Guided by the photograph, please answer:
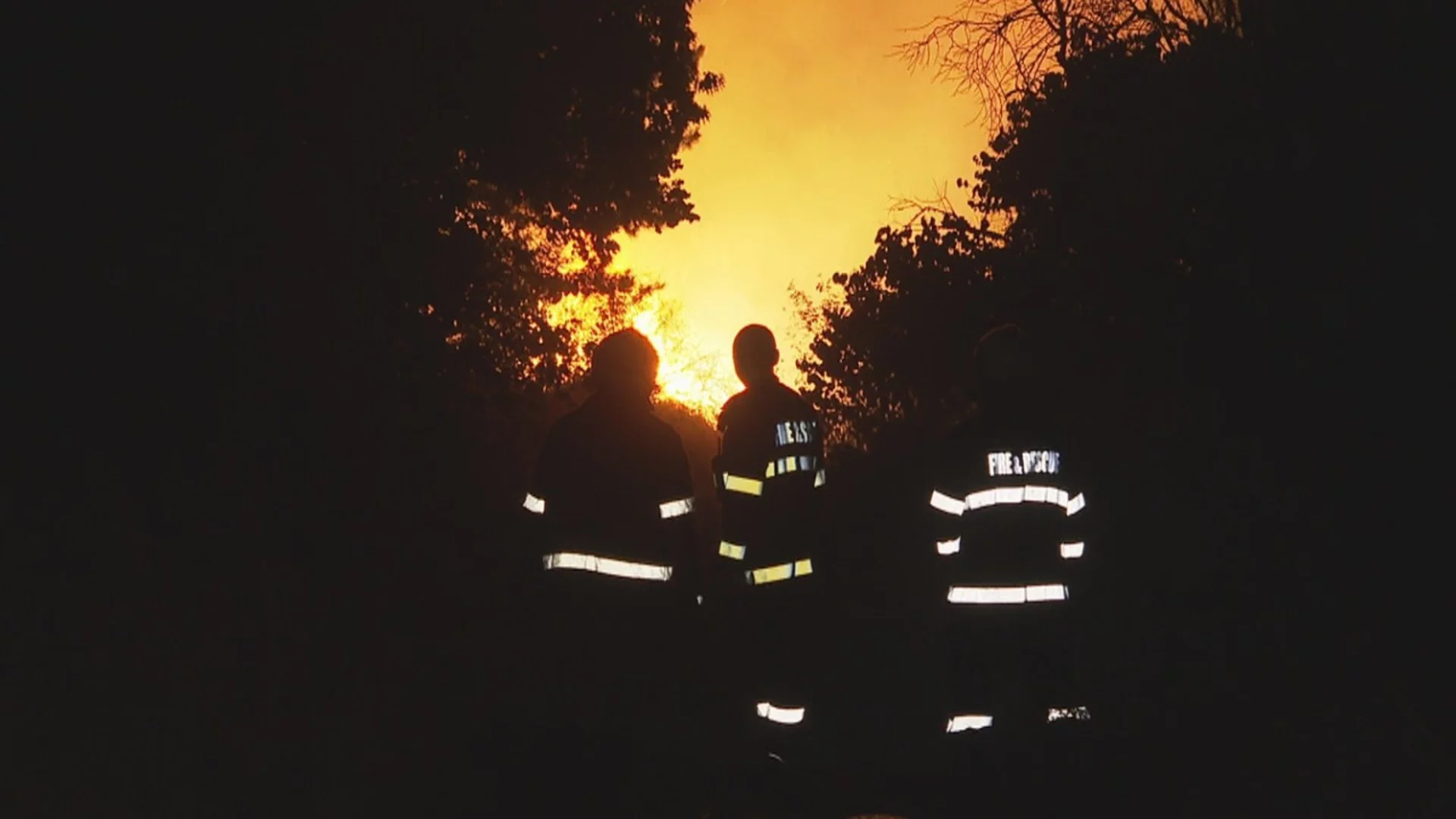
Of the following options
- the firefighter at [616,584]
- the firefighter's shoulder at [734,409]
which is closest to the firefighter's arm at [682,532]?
the firefighter at [616,584]

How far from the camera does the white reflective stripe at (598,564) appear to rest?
3422mm

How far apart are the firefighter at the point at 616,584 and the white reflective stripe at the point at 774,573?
0.81 meters

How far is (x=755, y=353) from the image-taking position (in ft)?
15.0

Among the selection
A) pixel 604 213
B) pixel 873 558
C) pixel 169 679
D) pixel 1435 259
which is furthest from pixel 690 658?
pixel 604 213

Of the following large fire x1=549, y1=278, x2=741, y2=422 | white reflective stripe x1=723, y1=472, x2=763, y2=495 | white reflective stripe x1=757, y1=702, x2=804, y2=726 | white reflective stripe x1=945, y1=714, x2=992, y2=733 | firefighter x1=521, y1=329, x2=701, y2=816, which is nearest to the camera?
firefighter x1=521, y1=329, x2=701, y2=816

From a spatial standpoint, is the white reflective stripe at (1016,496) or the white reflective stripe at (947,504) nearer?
the white reflective stripe at (1016,496)

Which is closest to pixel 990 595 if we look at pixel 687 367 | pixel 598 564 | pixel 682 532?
pixel 682 532

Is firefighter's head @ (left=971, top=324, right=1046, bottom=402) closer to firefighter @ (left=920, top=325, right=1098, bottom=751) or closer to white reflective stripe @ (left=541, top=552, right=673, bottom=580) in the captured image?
firefighter @ (left=920, top=325, right=1098, bottom=751)

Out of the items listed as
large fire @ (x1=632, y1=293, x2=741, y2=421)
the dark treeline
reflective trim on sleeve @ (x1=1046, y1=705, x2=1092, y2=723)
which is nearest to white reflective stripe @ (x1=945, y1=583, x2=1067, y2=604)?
reflective trim on sleeve @ (x1=1046, y1=705, x2=1092, y2=723)

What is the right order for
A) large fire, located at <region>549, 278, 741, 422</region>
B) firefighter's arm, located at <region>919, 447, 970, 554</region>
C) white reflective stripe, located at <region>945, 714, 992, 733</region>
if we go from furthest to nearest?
large fire, located at <region>549, 278, 741, 422</region>, firefighter's arm, located at <region>919, 447, 970, 554</region>, white reflective stripe, located at <region>945, 714, 992, 733</region>

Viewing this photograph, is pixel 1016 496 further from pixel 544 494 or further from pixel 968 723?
pixel 544 494

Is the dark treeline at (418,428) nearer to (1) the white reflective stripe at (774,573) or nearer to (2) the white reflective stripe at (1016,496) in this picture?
(2) the white reflective stripe at (1016,496)

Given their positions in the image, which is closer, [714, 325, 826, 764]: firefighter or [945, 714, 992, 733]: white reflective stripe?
[945, 714, 992, 733]: white reflective stripe

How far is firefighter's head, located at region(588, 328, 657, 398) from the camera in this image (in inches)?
141
